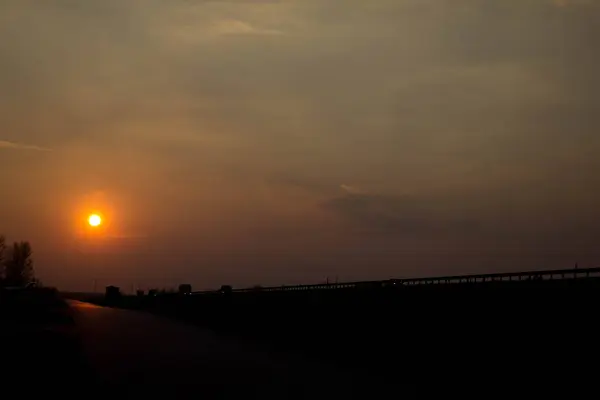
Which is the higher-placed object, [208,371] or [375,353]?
[375,353]

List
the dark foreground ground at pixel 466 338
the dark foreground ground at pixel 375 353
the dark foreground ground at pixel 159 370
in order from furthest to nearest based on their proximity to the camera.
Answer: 1. the dark foreground ground at pixel 466 338
2. the dark foreground ground at pixel 375 353
3. the dark foreground ground at pixel 159 370

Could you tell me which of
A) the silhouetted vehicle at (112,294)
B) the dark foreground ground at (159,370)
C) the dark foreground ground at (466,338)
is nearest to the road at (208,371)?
the dark foreground ground at (159,370)

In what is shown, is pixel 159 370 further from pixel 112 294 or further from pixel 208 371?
pixel 112 294

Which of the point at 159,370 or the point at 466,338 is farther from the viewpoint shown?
the point at 466,338

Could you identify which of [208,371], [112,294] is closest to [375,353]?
[208,371]

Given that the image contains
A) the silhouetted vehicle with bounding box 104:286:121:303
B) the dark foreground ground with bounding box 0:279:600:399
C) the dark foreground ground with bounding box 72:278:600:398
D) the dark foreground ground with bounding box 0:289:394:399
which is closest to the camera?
the dark foreground ground with bounding box 0:289:394:399

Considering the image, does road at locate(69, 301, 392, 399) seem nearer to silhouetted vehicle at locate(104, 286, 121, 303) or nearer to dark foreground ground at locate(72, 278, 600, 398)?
dark foreground ground at locate(72, 278, 600, 398)

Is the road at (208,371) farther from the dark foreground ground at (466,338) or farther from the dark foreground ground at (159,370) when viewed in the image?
the dark foreground ground at (466,338)

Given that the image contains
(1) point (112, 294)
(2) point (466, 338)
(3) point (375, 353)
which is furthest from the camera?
(1) point (112, 294)

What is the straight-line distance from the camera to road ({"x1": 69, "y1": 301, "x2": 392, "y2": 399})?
20.5 meters

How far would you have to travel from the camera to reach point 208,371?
25250mm

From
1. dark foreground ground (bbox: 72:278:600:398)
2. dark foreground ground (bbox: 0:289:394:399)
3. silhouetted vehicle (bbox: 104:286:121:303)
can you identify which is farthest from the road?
silhouetted vehicle (bbox: 104:286:121:303)

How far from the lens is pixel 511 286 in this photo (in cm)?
2892

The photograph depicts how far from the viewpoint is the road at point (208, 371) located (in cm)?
2053
